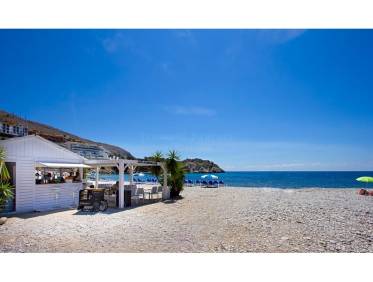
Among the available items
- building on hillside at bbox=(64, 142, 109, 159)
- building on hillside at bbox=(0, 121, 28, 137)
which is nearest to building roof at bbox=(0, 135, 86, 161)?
building on hillside at bbox=(0, 121, 28, 137)

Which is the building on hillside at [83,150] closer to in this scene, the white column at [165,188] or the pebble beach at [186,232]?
the white column at [165,188]

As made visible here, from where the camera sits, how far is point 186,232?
7430 mm

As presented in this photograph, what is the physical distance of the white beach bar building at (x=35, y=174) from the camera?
969 cm

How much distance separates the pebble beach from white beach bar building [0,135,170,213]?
2.62 feet

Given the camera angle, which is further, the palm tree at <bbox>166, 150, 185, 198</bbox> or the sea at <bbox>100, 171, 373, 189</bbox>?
the sea at <bbox>100, 171, 373, 189</bbox>

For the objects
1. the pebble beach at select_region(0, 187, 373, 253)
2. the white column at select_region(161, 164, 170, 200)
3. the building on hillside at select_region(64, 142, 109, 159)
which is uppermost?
the building on hillside at select_region(64, 142, 109, 159)

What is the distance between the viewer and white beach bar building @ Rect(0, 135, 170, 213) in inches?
381

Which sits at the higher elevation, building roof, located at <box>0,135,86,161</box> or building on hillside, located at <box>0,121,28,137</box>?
building on hillside, located at <box>0,121,28,137</box>

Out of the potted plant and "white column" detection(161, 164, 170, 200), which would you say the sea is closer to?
the potted plant

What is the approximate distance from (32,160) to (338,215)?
1059cm

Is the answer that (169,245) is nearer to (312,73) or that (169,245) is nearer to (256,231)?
(256,231)

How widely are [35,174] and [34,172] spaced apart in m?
0.85
